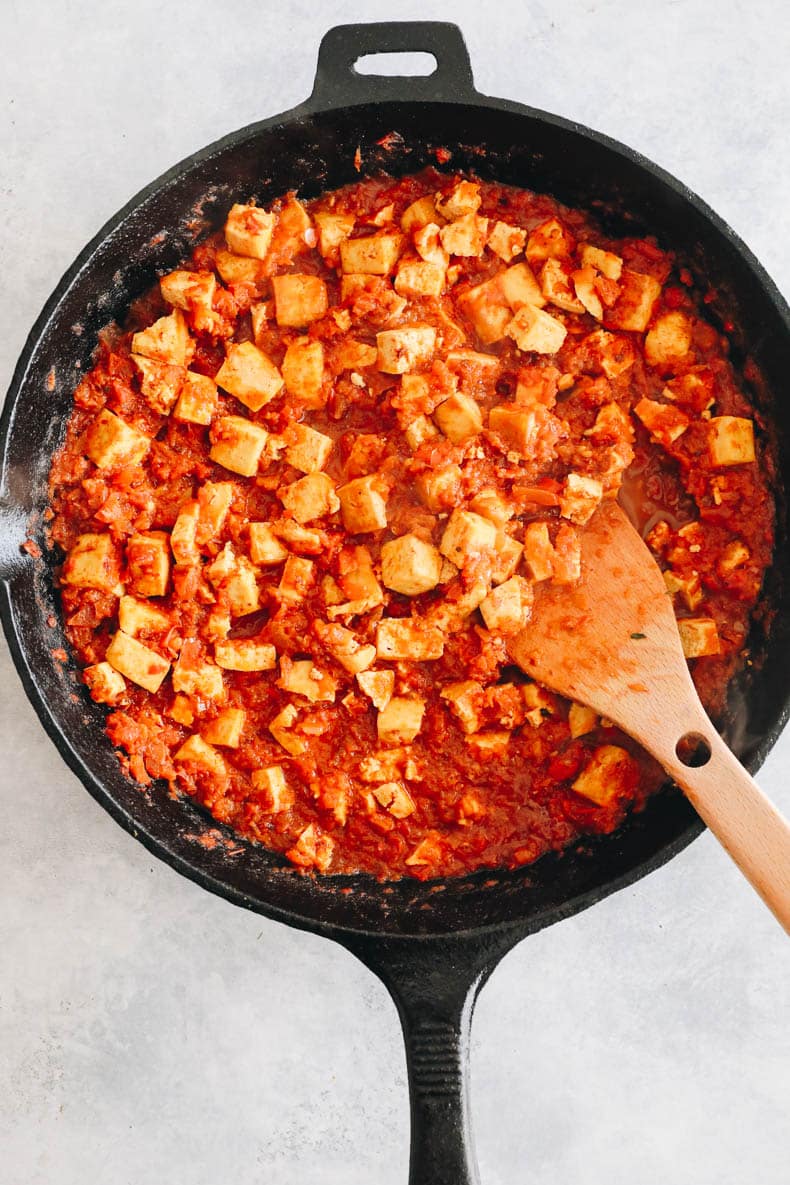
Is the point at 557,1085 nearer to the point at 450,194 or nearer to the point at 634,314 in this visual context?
the point at 634,314

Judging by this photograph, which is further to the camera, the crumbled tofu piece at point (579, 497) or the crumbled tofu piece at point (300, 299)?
the crumbled tofu piece at point (300, 299)

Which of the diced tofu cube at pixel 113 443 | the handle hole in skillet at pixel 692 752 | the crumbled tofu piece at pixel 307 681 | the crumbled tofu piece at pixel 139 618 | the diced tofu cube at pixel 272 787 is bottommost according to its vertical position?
the diced tofu cube at pixel 272 787

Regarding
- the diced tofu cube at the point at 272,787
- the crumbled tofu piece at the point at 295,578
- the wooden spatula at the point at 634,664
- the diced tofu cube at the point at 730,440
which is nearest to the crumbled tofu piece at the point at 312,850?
the diced tofu cube at the point at 272,787

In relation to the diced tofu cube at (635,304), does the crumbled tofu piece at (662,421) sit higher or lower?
lower

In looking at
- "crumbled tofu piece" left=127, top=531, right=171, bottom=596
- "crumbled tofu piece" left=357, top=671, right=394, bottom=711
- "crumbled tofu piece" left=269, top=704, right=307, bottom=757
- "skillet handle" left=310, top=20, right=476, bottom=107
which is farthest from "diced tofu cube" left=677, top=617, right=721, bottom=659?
"skillet handle" left=310, top=20, right=476, bottom=107

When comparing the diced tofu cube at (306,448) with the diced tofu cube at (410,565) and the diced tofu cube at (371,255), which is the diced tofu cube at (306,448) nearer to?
the diced tofu cube at (410,565)

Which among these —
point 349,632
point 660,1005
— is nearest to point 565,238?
point 349,632

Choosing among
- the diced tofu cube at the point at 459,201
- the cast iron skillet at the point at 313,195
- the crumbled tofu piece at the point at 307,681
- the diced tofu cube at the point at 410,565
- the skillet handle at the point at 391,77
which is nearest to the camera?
the cast iron skillet at the point at 313,195
